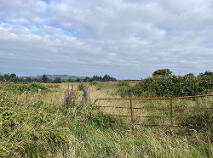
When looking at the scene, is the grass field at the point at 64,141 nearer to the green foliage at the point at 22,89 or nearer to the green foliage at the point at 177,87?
the green foliage at the point at 22,89

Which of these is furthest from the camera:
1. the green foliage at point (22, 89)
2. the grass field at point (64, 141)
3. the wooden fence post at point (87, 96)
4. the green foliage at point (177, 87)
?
the green foliage at point (177, 87)

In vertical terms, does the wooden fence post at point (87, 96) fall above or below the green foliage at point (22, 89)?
below

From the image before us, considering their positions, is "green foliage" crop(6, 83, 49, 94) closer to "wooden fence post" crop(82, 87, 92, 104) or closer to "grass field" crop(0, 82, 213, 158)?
"wooden fence post" crop(82, 87, 92, 104)

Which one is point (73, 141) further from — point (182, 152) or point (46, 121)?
point (182, 152)

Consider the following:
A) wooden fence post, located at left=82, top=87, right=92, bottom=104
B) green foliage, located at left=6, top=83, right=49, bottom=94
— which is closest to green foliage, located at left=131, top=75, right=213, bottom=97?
green foliage, located at left=6, top=83, right=49, bottom=94

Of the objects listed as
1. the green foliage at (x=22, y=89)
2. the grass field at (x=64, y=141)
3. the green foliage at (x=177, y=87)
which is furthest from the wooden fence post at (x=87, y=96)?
the green foliage at (x=177, y=87)

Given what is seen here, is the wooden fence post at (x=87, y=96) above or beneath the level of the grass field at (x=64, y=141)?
above

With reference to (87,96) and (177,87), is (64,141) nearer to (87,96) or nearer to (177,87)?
(87,96)

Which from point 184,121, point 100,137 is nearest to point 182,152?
point 100,137

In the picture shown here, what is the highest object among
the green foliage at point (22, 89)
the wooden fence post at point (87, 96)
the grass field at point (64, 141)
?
the green foliage at point (22, 89)

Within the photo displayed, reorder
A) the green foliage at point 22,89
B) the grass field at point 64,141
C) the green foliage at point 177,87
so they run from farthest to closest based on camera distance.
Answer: the green foliage at point 177,87 < the green foliage at point 22,89 < the grass field at point 64,141

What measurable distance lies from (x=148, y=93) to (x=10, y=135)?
15745 millimetres

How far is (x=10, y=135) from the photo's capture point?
598 cm

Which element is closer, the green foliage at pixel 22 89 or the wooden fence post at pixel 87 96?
the green foliage at pixel 22 89
